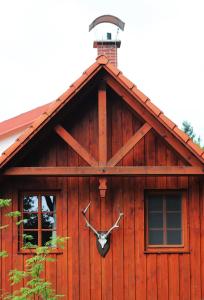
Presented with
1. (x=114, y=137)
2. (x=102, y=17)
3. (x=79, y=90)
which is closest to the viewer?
(x=79, y=90)

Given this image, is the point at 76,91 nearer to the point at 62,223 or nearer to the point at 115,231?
the point at 62,223

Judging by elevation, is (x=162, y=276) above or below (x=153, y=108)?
below

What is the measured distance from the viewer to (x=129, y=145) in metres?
14.1

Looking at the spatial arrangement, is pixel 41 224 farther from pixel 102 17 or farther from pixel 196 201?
pixel 102 17

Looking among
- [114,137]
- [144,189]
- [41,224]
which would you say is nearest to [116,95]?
[114,137]

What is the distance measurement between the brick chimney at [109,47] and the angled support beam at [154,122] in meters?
2.44

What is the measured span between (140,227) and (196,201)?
1202mm

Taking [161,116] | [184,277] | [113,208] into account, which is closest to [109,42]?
[161,116]

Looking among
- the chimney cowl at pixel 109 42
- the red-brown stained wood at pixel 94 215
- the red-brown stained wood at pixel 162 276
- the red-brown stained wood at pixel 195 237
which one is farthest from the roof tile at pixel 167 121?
the chimney cowl at pixel 109 42

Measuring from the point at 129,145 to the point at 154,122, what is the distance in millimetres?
714

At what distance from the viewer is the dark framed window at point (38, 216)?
14.8 m

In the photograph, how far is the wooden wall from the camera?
14.6 m

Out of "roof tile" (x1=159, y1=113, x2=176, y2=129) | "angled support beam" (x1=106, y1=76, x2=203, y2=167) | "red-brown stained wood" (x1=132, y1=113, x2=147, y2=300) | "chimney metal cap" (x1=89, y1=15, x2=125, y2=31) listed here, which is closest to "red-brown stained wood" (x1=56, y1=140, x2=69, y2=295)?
"red-brown stained wood" (x1=132, y1=113, x2=147, y2=300)

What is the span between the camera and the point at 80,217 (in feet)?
48.3
